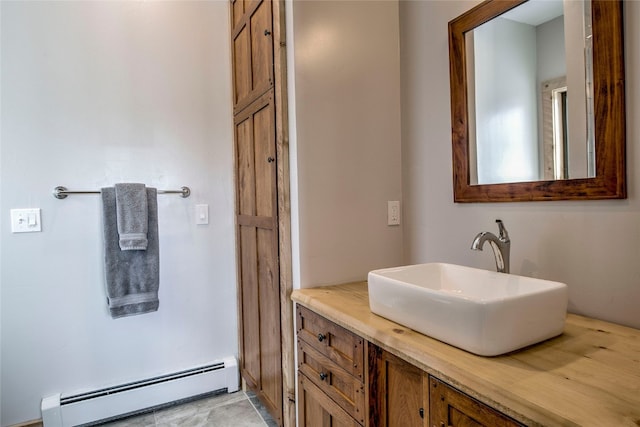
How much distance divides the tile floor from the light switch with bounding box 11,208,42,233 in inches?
42.6

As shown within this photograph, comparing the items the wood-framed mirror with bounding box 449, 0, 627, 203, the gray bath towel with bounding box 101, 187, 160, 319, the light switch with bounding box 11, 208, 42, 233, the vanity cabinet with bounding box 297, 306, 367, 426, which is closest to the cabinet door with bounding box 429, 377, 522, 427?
the vanity cabinet with bounding box 297, 306, 367, 426

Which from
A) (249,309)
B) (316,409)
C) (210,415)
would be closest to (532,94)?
(316,409)

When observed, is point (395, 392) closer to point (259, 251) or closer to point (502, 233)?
point (502, 233)

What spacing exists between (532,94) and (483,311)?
0.79 meters

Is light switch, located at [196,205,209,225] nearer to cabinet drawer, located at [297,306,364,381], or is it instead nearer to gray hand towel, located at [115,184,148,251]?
gray hand towel, located at [115,184,148,251]

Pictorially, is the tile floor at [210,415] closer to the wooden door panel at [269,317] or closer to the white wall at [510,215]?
the wooden door panel at [269,317]

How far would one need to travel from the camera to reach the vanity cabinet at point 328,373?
1077mm

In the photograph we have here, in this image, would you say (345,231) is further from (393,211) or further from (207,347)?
(207,347)

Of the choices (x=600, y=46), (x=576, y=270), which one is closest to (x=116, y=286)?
(x=576, y=270)

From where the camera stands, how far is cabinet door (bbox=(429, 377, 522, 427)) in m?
0.68

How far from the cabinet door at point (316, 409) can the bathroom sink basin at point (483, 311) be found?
0.36m

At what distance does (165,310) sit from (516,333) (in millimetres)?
1874

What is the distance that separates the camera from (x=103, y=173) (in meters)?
1.93

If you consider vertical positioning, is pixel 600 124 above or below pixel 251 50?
below
